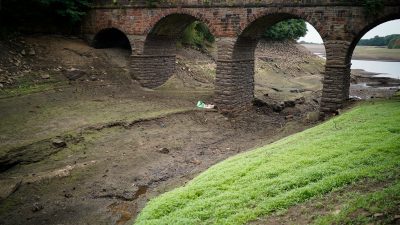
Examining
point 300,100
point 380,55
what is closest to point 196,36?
point 300,100

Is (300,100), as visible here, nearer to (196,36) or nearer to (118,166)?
(196,36)

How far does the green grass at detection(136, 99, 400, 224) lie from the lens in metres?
7.76

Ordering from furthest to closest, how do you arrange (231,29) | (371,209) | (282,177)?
(231,29), (282,177), (371,209)

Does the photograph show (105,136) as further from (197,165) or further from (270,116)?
(270,116)

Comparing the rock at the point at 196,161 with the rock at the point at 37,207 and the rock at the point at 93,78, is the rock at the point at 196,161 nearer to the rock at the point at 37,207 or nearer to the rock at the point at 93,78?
the rock at the point at 37,207


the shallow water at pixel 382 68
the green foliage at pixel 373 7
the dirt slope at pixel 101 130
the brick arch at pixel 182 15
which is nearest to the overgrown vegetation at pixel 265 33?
the dirt slope at pixel 101 130

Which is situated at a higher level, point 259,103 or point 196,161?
point 259,103

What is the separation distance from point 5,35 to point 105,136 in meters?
10.7

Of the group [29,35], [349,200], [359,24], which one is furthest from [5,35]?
[349,200]

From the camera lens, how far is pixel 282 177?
872 cm

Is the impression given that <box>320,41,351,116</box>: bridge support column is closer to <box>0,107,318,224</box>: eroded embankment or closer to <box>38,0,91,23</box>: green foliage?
<box>0,107,318,224</box>: eroded embankment

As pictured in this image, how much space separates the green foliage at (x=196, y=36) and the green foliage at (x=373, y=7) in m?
16.6

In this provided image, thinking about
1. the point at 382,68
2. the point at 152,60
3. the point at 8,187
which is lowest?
the point at 8,187

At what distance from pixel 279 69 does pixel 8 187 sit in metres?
29.1
